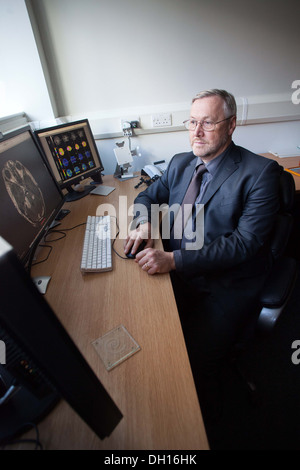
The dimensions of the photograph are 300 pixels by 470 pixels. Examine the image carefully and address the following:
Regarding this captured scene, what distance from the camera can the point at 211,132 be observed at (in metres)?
1.08

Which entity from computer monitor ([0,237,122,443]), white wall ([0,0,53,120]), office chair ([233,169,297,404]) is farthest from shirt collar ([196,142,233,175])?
white wall ([0,0,53,120])

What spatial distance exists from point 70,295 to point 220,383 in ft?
3.20

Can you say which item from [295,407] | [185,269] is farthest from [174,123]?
[295,407]

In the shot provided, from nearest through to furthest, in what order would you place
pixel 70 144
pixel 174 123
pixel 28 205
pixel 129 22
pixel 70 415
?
1. pixel 70 415
2. pixel 28 205
3. pixel 70 144
4. pixel 129 22
5. pixel 174 123

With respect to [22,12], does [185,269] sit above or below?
below

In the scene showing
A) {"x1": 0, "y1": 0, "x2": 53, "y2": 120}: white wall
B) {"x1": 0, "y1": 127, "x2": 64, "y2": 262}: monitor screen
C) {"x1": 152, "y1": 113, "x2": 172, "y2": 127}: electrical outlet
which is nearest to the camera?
{"x1": 0, "y1": 127, "x2": 64, "y2": 262}: monitor screen

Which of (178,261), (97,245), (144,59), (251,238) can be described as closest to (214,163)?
(251,238)

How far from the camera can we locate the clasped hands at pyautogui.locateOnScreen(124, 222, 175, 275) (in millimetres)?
855

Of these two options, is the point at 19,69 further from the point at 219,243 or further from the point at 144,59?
the point at 219,243

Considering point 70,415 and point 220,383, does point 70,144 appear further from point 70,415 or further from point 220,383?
point 220,383

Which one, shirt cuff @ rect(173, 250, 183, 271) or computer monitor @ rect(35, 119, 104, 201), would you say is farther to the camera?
computer monitor @ rect(35, 119, 104, 201)

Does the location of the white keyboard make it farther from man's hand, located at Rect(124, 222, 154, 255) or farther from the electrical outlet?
the electrical outlet

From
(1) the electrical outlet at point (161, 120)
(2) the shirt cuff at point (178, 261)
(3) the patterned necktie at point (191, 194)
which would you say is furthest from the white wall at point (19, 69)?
(2) the shirt cuff at point (178, 261)

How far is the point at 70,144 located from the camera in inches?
56.5
